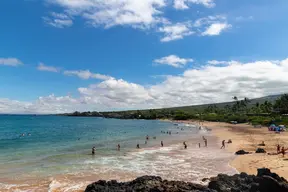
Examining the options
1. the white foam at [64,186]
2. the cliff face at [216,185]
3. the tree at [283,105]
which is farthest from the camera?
the tree at [283,105]

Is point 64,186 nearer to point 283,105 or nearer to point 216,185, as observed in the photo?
point 216,185

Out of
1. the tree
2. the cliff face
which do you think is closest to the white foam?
the cliff face

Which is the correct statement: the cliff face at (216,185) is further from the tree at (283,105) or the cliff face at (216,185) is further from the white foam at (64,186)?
the tree at (283,105)

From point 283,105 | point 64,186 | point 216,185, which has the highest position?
point 283,105

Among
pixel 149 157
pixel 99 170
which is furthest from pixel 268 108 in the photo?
pixel 99 170

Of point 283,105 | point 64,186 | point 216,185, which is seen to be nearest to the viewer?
point 216,185

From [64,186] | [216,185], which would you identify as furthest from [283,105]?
[64,186]

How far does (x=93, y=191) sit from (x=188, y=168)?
15553mm

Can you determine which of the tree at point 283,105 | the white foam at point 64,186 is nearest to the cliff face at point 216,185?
the white foam at point 64,186

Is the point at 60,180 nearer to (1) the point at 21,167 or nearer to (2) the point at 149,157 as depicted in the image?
(1) the point at 21,167

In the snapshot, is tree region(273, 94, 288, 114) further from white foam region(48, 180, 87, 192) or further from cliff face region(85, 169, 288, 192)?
white foam region(48, 180, 87, 192)

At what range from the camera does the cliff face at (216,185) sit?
18641mm

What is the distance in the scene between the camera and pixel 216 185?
2064 centimetres

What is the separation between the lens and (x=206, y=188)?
20406 millimetres
